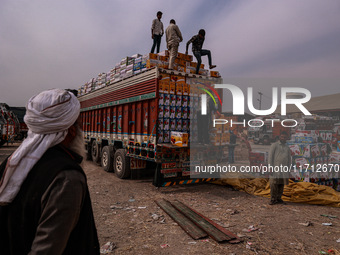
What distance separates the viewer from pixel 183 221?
4.49 meters

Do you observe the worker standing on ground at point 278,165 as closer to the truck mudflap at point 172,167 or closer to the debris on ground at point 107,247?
the truck mudflap at point 172,167

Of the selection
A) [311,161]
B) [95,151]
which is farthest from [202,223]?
[95,151]

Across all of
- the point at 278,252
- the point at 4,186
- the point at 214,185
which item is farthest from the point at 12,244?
the point at 214,185

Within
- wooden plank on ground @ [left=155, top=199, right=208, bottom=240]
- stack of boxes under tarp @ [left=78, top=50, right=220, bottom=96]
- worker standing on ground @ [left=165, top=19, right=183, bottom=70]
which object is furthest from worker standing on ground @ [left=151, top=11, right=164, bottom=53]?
wooden plank on ground @ [left=155, top=199, right=208, bottom=240]

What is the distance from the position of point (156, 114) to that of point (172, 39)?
8.60 feet

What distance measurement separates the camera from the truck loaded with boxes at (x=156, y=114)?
6574 mm

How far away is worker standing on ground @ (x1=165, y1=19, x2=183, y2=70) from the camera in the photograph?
23.5ft

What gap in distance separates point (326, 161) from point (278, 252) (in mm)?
4997

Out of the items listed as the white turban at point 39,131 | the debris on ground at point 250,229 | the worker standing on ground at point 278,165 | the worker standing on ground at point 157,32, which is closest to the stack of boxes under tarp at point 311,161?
the worker standing on ground at point 278,165

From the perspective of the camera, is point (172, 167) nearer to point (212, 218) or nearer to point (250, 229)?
point (212, 218)

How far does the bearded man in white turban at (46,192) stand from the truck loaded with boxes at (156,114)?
15.6ft

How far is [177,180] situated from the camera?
6984 millimetres

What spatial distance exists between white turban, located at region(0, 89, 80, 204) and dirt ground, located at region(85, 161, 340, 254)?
2.73 meters

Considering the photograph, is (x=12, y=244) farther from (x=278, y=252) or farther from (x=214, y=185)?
(x=214, y=185)
